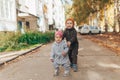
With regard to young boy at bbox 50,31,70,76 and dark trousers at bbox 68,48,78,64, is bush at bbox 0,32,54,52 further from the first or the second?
young boy at bbox 50,31,70,76

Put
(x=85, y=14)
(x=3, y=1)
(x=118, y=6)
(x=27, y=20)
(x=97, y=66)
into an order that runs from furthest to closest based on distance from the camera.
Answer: (x=85, y=14) → (x=27, y=20) → (x=118, y=6) → (x=3, y=1) → (x=97, y=66)

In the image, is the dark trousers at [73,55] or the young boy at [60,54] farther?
the dark trousers at [73,55]

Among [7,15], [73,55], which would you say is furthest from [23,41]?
[73,55]

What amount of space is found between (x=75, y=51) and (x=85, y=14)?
41.2 metres

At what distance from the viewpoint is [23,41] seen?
20.8m

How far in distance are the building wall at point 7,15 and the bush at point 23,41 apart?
323 centimetres

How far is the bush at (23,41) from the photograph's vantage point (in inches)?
714

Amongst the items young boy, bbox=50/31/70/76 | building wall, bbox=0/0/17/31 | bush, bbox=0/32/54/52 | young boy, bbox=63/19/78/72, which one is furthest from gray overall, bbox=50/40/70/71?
building wall, bbox=0/0/17/31

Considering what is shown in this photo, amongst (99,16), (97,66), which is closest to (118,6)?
(99,16)

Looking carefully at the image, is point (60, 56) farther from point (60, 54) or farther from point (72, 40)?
point (72, 40)

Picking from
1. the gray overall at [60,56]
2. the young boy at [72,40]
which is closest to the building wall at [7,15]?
the young boy at [72,40]

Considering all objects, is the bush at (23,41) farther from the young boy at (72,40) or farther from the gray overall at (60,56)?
the gray overall at (60,56)

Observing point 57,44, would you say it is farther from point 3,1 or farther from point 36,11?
point 36,11

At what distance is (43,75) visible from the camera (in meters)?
8.74
